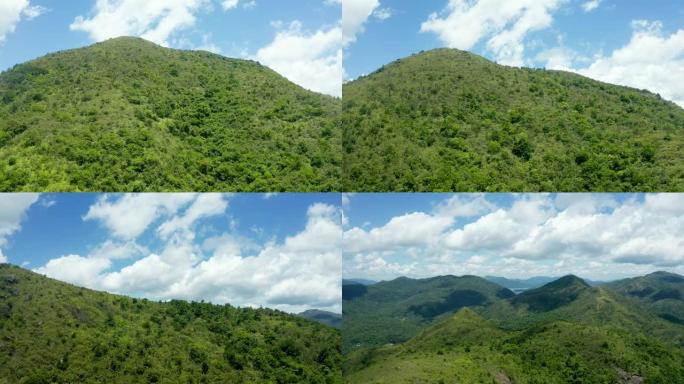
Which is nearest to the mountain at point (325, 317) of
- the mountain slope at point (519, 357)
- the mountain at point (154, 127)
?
the mountain slope at point (519, 357)

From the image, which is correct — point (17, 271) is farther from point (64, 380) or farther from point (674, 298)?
point (674, 298)

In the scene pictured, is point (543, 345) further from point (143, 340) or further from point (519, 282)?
point (143, 340)

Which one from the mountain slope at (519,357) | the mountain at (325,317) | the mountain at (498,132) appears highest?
the mountain at (498,132)

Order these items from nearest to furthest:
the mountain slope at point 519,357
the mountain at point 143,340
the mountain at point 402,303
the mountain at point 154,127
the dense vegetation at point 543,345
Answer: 1. the mountain at point 143,340
2. the mountain slope at point 519,357
3. the mountain at point 402,303
4. the dense vegetation at point 543,345
5. the mountain at point 154,127

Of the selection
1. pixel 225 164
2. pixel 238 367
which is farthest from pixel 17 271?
pixel 225 164

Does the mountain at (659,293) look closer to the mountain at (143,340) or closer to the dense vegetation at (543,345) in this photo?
the dense vegetation at (543,345)

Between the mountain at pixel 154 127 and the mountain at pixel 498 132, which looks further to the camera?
the mountain at pixel 498 132
